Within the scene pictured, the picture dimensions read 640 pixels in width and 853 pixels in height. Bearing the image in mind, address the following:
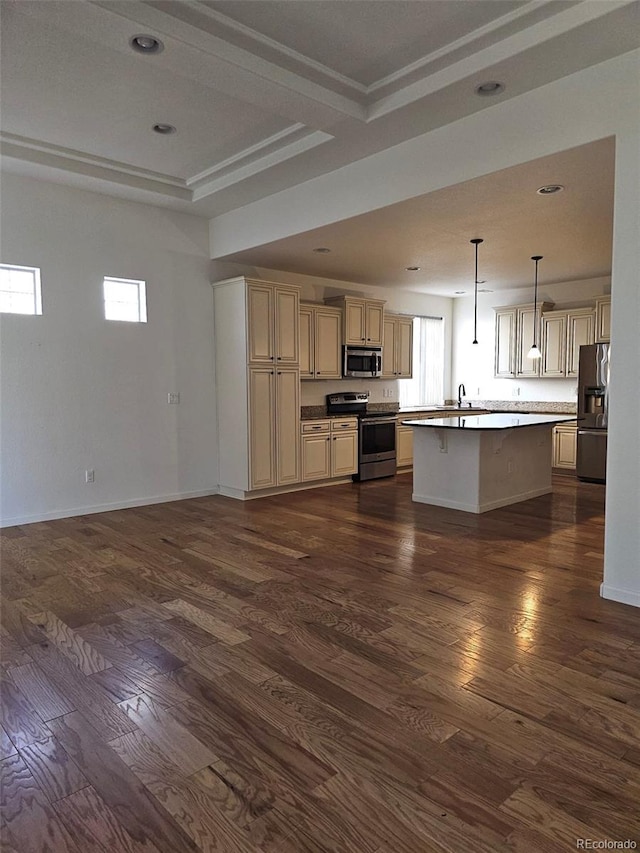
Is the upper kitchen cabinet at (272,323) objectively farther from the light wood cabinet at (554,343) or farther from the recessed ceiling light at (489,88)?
the light wood cabinet at (554,343)

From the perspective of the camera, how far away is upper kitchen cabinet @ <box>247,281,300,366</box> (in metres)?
5.88

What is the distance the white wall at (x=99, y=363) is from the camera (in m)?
4.83

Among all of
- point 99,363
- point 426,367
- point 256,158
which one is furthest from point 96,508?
point 426,367

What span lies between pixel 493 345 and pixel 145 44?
682cm

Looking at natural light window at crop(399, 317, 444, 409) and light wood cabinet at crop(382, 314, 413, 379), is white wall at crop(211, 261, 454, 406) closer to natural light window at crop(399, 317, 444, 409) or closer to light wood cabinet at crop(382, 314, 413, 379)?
natural light window at crop(399, 317, 444, 409)

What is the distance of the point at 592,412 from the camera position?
691cm

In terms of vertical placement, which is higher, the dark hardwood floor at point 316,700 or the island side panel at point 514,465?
the island side panel at point 514,465

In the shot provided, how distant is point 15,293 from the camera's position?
4820 millimetres

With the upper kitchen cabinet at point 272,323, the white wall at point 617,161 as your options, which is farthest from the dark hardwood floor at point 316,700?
the upper kitchen cabinet at point 272,323

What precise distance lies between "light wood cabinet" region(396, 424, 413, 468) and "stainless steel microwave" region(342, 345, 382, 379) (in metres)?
0.85

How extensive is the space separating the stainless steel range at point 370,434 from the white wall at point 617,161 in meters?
3.67

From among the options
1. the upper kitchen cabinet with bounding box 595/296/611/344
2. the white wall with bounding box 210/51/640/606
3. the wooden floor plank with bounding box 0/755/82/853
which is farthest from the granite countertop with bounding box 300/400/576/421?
the wooden floor plank with bounding box 0/755/82/853

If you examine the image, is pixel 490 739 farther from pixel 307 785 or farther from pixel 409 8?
pixel 409 8

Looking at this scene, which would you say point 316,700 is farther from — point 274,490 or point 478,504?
point 274,490
